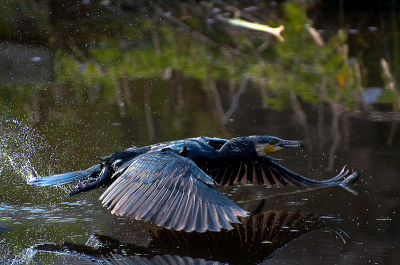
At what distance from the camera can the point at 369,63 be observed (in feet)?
27.3

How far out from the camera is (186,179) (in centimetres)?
359

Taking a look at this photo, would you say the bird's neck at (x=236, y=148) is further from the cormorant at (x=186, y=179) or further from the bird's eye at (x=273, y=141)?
the bird's eye at (x=273, y=141)

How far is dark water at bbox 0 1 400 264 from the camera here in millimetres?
3619

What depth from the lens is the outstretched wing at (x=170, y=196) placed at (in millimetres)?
3340

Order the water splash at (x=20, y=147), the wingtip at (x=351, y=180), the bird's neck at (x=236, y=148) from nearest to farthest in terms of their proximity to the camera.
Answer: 1. the bird's neck at (x=236, y=148)
2. the wingtip at (x=351, y=180)
3. the water splash at (x=20, y=147)

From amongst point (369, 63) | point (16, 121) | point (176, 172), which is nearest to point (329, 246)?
point (176, 172)

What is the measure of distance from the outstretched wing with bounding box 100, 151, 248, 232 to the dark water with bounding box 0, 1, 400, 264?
0.68 ft

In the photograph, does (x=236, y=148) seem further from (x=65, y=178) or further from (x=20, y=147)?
(x=20, y=147)

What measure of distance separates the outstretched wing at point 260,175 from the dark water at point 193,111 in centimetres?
7

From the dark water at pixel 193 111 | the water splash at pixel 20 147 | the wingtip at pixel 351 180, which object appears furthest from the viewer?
the water splash at pixel 20 147

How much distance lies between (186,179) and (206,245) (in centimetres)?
39

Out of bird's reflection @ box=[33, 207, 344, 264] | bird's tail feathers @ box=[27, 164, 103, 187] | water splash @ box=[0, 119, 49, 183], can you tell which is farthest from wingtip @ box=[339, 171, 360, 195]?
water splash @ box=[0, 119, 49, 183]

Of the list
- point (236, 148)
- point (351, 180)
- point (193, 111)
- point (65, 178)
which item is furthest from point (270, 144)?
point (193, 111)

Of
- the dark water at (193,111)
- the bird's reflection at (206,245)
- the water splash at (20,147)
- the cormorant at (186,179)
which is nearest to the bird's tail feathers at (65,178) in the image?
the cormorant at (186,179)
